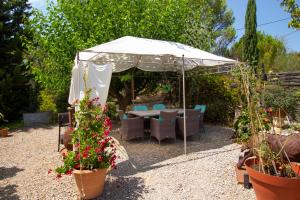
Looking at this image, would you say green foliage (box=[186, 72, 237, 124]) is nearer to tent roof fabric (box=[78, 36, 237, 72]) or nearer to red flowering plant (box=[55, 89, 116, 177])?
tent roof fabric (box=[78, 36, 237, 72])

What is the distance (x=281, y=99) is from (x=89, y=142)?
638cm

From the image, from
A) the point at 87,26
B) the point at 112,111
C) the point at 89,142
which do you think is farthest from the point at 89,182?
the point at 112,111

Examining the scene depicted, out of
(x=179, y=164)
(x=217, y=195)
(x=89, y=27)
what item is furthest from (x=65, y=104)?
(x=217, y=195)

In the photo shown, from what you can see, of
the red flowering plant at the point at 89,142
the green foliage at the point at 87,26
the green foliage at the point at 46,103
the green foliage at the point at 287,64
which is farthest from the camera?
the green foliage at the point at 287,64

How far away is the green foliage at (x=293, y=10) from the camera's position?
3779 mm

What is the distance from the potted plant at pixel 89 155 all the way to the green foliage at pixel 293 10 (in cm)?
341

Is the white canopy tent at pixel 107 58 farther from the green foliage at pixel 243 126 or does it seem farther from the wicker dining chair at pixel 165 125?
the green foliage at pixel 243 126

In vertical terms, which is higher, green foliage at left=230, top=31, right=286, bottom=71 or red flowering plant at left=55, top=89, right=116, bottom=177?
green foliage at left=230, top=31, right=286, bottom=71

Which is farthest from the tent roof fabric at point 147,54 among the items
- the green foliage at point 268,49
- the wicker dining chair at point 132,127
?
the green foliage at point 268,49

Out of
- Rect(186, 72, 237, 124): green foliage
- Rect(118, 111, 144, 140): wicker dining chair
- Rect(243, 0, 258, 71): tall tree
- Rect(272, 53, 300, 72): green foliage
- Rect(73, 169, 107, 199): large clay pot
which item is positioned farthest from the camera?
Rect(272, 53, 300, 72): green foliage

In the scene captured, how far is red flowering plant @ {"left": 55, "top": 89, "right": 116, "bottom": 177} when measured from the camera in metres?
3.48

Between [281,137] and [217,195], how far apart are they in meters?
1.26

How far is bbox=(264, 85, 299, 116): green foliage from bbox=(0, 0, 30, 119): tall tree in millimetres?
9652

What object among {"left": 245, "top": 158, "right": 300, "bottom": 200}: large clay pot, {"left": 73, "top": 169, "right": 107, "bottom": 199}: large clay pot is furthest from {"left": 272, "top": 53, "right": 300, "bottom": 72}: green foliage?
{"left": 73, "top": 169, "right": 107, "bottom": 199}: large clay pot
